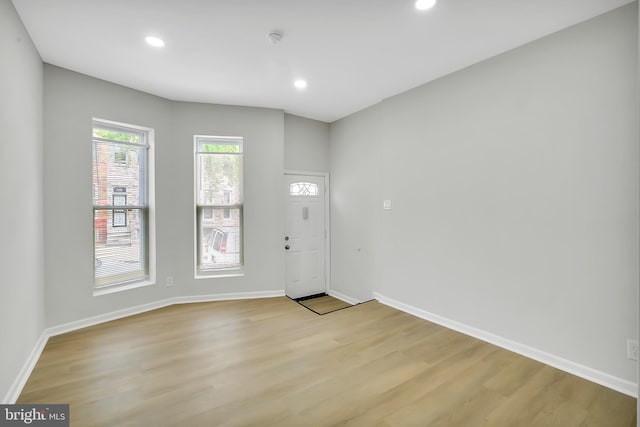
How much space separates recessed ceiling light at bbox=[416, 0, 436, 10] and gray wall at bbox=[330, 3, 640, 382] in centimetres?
114

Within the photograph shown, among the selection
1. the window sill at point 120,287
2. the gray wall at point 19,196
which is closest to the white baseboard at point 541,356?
the window sill at point 120,287

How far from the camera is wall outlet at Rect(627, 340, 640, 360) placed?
2088 millimetres

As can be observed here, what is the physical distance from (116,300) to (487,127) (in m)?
4.58

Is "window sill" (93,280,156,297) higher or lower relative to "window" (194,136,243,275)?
lower

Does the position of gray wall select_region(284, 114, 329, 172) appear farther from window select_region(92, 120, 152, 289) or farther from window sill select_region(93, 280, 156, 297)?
window sill select_region(93, 280, 156, 297)

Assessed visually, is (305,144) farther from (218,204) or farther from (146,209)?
(146,209)

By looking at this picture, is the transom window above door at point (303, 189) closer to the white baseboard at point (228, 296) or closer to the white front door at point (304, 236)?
the white front door at point (304, 236)

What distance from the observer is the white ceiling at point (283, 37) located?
6.95ft

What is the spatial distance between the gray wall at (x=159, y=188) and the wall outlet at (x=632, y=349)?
365 cm

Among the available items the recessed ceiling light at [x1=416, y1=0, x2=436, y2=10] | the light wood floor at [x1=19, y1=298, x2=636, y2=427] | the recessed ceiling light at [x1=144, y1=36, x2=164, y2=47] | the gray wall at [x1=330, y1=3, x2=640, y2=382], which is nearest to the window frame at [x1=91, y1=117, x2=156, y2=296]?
the light wood floor at [x1=19, y1=298, x2=636, y2=427]

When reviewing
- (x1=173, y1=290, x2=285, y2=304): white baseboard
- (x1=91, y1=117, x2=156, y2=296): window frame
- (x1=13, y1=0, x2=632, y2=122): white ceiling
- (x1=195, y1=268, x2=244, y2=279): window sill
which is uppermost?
(x1=13, y1=0, x2=632, y2=122): white ceiling

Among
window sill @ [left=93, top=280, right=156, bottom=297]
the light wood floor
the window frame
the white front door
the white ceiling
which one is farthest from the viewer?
the white front door

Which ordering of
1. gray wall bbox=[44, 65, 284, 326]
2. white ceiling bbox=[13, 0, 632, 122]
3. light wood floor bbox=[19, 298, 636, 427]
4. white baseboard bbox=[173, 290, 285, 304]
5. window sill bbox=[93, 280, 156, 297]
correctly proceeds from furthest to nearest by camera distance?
white baseboard bbox=[173, 290, 285, 304]
window sill bbox=[93, 280, 156, 297]
gray wall bbox=[44, 65, 284, 326]
white ceiling bbox=[13, 0, 632, 122]
light wood floor bbox=[19, 298, 636, 427]

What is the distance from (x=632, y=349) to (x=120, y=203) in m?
5.07
